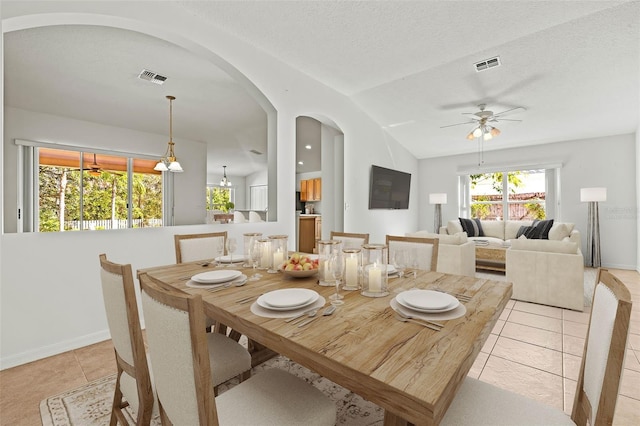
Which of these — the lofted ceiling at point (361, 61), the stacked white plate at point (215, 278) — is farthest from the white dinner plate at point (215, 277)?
the lofted ceiling at point (361, 61)

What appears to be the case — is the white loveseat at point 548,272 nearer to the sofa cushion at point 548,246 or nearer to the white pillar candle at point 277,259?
the sofa cushion at point 548,246

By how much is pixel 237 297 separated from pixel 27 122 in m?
2.24

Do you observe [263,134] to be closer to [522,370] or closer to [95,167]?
[95,167]

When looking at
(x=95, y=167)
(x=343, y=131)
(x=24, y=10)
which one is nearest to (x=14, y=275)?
(x=95, y=167)

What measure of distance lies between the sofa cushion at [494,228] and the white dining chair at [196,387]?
620cm

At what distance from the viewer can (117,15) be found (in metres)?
2.18

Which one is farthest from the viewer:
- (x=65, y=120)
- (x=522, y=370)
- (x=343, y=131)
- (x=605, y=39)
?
(x=343, y=131)

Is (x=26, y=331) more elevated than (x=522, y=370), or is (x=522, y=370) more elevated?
(x=26, y=331)

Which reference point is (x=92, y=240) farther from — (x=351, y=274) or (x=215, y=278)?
(x=351, y=274)

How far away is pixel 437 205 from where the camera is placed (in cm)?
695

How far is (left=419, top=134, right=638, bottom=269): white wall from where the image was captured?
5.19 meters

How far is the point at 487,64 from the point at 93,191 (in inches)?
169

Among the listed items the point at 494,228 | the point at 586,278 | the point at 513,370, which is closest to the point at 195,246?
the point at 513,370

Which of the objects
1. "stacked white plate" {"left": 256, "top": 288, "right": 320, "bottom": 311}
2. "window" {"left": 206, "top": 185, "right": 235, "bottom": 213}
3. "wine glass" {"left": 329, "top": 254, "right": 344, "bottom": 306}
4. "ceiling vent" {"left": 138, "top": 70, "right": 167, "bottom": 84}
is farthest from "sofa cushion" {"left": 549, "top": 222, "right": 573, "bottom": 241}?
"ceiling vent" {"left": 138, "top": 70, "right": 167, "bottom": 84}
